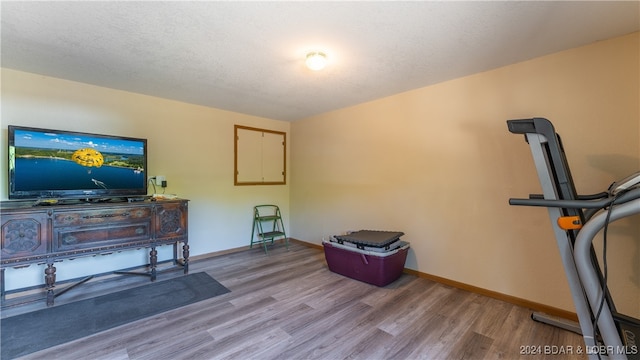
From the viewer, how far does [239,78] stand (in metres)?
2.87

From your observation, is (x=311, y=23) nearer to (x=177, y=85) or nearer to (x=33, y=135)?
(x=177, y=85)

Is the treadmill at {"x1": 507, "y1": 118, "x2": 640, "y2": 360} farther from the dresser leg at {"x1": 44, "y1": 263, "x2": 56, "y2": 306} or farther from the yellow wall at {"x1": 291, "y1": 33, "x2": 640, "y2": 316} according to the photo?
the dresser leg at {"x1": 44, "y1": 263, "x2": 56, "y2": 306}

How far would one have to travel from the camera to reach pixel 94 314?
232 centimetres

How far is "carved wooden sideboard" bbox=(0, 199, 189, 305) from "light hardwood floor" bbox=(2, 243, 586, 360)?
0.50 meters

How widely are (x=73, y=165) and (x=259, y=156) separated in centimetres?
252

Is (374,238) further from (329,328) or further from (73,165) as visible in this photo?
(73,165)

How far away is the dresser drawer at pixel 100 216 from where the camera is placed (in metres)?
2.49

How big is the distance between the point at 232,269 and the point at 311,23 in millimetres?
3108

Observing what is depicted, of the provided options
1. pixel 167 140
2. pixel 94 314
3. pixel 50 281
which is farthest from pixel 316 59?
pixel 50 281

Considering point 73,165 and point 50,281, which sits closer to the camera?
point 50,281

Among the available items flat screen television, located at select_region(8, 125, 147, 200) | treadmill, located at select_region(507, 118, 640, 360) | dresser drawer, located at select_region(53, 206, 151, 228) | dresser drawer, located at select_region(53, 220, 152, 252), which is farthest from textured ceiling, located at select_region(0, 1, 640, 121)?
dresser drawer, located at select_region(53, 220, 152, 252)

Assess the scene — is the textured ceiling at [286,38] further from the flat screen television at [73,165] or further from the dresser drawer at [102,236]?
the dresser drawer at [102,236]

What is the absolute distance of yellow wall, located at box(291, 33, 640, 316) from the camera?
6.78ft

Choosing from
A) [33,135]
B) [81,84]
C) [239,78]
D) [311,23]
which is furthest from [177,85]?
[311,23]
